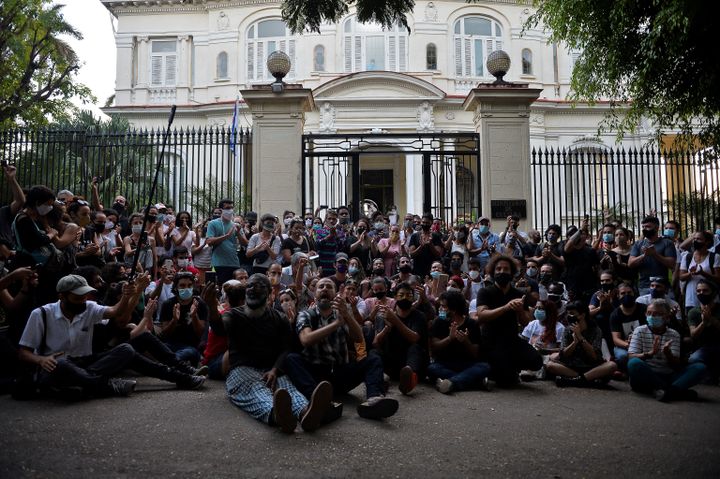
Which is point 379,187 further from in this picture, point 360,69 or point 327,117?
point 360,69

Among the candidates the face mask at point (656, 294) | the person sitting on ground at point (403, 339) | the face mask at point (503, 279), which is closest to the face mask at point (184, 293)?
the person sitting on ground at point (403, 339)

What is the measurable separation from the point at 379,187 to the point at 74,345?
1869 centimetres

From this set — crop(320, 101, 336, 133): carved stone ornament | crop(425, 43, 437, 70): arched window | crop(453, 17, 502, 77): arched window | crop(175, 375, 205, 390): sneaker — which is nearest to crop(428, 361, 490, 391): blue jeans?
crop(175, 375, 205, 390): sneaker

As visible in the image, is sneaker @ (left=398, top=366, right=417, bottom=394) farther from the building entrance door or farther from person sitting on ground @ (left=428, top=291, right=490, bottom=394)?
the building entrance door

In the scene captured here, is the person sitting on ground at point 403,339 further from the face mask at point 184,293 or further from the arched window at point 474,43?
the arched window at point 474,43

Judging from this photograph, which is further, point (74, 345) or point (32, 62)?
point (32, 62)

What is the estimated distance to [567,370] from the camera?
24.3 feet

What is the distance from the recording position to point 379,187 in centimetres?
2448

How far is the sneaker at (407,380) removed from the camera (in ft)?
21.7

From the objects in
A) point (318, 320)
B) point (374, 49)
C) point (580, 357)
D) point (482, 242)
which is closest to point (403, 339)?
point (318, 320)

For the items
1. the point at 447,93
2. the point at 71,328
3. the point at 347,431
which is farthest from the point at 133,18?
the point at 347,431

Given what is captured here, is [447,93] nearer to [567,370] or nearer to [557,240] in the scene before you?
[557,240]

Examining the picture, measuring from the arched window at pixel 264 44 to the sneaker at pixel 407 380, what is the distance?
21008 mm

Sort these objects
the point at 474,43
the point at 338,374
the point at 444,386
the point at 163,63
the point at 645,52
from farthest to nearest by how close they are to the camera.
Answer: the point at 163,63 < the point at 474,43 < the point at 645,52 < the point at 444,386 < the point at 338,374
